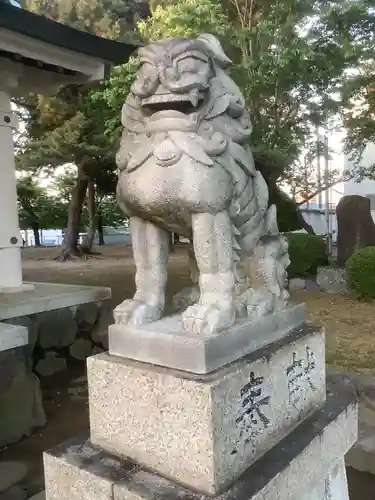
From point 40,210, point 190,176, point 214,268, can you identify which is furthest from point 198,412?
point 40,210

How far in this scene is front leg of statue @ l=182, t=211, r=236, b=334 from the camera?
1473mm

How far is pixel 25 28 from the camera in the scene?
316 cm

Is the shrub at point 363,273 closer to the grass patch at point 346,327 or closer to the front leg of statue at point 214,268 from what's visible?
the grass patch at point 346,327

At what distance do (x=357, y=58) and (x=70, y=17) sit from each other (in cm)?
669

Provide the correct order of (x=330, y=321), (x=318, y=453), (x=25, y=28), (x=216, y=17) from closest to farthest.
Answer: (x=318, y=453)
(x=25, y=28)
(x=330, y=321)
(x=216, y=17)

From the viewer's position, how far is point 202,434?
1344 millimetres

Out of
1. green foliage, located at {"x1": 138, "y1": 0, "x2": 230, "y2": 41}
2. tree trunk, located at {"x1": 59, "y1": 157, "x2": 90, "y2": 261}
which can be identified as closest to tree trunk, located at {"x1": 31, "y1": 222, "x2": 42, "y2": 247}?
tree trunk, located at {"x1": 59, "y1": 157, "x2": 90, "y2": 261}

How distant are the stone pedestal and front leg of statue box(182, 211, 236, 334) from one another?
0.48 feet

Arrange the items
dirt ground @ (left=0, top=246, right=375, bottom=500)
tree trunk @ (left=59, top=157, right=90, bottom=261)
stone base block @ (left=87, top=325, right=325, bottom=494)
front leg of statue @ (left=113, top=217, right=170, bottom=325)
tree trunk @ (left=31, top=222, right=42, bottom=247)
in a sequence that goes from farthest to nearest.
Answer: tree trunk @ (left=31, top=222, right=42, bottom=247) → tree trunk @ (left=59, top=157, right=90, bottom=261) → dirt ground @ (left=0, top=246, right=375, bottom=500) → front leg of statue @ (left=113, top=217, right=170, bottom=325) → stone base block @ (left=87, top=325, right=325, bottom=494)

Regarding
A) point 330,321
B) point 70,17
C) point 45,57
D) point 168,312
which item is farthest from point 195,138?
point 70,17

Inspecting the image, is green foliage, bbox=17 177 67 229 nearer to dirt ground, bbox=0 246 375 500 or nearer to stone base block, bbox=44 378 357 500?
dirt ground, bbox=0 246 375 500

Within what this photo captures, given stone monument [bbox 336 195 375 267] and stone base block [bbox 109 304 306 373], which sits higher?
stone monument [bbox 336 195 375 267]

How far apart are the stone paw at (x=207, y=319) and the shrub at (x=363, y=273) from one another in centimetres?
563

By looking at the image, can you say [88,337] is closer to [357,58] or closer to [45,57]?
[45,57]
